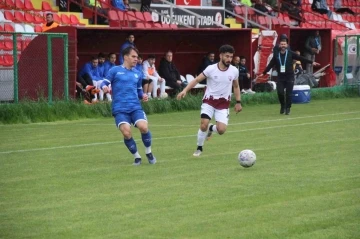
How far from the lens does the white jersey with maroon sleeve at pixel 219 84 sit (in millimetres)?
16281

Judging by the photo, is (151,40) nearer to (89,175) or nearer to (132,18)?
(132,18)

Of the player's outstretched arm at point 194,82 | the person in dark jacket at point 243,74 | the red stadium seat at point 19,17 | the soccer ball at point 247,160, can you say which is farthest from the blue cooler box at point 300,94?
the soccer ball at point 247,160

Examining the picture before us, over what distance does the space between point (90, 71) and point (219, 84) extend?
34.4 feet

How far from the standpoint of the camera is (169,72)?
2866 centimetres

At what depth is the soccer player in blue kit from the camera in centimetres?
1477

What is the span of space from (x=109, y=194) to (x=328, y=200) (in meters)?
2.67

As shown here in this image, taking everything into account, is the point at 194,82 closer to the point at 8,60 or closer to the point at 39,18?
the point at 8,60

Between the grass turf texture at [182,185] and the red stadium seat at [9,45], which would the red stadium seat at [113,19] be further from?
the grass turf texture at [182,185]

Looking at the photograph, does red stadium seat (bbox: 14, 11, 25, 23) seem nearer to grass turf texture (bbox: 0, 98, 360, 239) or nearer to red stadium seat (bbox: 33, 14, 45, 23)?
red stadium seat (bbox: 33, 14, 45, 23)

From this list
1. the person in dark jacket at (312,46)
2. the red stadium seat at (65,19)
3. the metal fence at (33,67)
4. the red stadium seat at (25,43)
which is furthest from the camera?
the person in dark jacket at (312,46)

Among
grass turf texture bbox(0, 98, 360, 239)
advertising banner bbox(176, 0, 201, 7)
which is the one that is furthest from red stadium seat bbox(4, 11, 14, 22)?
advertising banner bbox(176, 0, 201, 7)

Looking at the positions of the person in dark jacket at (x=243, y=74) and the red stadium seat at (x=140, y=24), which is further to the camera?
the red stadium seat at (x=140, y=24)

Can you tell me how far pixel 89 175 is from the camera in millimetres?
13648

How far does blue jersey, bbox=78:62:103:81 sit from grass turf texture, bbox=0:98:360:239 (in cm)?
499
